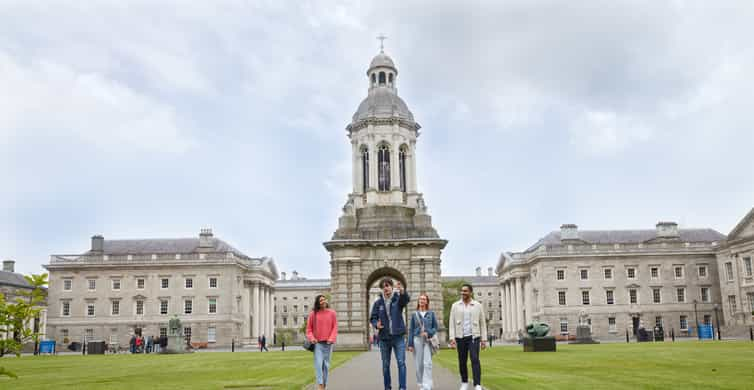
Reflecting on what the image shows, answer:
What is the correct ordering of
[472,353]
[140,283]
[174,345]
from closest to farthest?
[472,353], [174,345], [140,283]

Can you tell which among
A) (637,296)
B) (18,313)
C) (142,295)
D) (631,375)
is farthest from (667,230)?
(18,313)

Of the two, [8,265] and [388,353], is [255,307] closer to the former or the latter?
[8,265]

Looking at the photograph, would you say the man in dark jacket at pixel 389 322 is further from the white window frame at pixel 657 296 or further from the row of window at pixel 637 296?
the white window frame at pixel 657 296

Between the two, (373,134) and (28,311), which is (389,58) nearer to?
(373,134)

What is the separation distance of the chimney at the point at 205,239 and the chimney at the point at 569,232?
41.2 metres

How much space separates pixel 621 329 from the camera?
2854 inches

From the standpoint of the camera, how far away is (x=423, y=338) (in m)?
13.3

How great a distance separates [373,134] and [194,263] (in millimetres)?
36840

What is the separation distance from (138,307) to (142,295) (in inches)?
56.3

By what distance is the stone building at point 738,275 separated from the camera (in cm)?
6406

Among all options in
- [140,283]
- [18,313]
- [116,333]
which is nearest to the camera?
[18,313]

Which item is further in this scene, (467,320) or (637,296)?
(637,296)

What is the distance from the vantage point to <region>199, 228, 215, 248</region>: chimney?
80.2 meters

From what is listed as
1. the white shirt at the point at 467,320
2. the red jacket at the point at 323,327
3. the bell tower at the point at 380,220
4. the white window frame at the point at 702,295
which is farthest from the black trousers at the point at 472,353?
the white window frame at the point at 702,295
